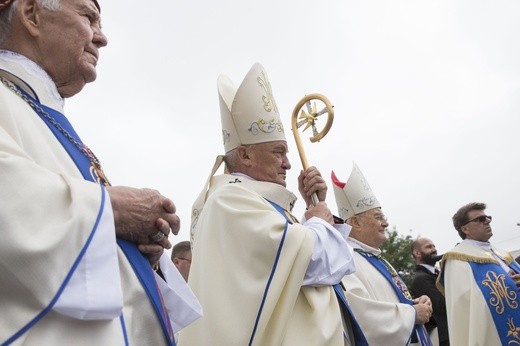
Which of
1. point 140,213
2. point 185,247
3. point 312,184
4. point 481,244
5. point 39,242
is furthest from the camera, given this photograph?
point 481,244

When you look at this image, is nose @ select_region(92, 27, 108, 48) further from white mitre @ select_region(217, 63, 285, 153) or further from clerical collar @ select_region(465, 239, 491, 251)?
clerical collar @ select_region(465, 239, 491, 251)

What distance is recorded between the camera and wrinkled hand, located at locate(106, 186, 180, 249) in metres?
1.89

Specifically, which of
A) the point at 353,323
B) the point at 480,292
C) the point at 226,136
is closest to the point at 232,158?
the point at 226,136

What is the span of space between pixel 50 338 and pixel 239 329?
5.80 ft

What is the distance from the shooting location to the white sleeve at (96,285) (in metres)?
1.55

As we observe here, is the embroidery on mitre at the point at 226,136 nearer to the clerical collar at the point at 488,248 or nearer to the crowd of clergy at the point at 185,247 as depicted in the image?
the crowd of clergy at the point at 185,247

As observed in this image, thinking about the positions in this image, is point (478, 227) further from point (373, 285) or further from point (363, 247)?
point (373, 285)

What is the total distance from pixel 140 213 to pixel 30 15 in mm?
994

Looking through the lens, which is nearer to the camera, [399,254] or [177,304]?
[177,304]

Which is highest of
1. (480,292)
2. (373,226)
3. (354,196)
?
(354,196)

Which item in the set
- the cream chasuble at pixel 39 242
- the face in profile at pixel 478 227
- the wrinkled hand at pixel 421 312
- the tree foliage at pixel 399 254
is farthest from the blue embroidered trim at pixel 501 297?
the tree foliage at pixel 399 254

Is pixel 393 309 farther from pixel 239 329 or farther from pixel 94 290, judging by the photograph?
pixel 94 290

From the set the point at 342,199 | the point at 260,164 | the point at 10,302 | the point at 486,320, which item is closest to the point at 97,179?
the point at 10,302

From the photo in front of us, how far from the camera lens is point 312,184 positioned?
157 inches
